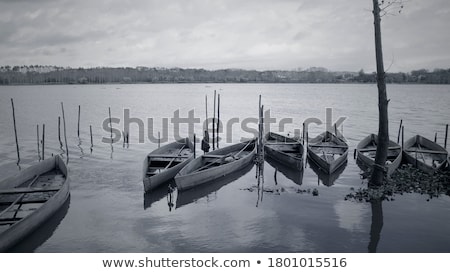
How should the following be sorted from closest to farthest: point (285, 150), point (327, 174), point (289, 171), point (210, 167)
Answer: point (327, 174), point (210, 167), point (289, 171), point (285, 150)

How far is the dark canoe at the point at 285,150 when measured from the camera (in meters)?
16.3

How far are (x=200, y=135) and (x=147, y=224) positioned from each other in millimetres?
19213

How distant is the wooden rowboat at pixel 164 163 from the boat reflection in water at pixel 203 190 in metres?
1.13

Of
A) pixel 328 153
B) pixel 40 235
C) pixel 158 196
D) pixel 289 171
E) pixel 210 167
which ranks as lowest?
pixel 40 235

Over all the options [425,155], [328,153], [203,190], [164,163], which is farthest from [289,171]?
[425,155]

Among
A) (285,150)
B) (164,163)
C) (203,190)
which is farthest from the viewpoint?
(285,150)

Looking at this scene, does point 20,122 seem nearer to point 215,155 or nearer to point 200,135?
point 200,135

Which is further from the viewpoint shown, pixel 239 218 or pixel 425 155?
pixel 425 155

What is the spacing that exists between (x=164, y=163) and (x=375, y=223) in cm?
947

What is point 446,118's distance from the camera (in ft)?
126

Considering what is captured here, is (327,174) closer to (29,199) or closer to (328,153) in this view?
(328,153)

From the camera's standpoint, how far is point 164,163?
15672 millimetres

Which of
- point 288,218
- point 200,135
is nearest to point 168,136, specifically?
point 200,135

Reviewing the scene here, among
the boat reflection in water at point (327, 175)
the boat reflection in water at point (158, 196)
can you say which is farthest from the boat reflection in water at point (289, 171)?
the boat reflection in water at point (158, 196)
